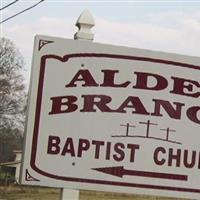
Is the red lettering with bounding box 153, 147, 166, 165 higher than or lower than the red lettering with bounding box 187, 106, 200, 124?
lower

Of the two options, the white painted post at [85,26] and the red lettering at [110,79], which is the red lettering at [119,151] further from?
the white painted post at [85,26]

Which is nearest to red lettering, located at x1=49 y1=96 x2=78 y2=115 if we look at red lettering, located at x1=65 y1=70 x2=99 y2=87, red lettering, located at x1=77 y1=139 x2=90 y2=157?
red lettering, located at x1=65 y1=70 x2=99 y2=87

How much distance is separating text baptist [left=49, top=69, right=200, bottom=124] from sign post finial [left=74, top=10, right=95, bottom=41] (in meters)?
0.25

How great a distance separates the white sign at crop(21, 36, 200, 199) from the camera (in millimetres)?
3600

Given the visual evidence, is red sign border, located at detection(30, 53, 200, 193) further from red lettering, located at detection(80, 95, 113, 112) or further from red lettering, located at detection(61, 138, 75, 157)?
red lettering, located at detection(80, 95, 113, 112)

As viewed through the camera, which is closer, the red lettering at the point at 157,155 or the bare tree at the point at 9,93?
the red lettering at the point at 157,155

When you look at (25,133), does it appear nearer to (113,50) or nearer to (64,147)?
(64,147)

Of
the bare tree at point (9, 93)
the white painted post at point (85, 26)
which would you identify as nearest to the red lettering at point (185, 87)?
the white painted post at point (85, 26)

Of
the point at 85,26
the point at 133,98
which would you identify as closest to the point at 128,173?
the point at 133,98

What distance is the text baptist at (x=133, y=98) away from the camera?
3.65m

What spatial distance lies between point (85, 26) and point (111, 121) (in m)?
0.67

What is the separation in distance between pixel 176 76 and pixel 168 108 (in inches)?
8.6

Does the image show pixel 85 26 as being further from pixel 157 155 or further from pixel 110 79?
pixel 157 155

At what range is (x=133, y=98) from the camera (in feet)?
12.2
